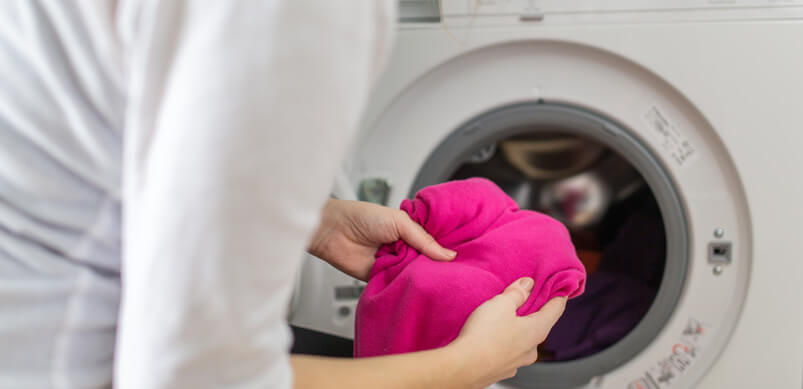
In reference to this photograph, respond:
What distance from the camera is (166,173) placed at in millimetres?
280

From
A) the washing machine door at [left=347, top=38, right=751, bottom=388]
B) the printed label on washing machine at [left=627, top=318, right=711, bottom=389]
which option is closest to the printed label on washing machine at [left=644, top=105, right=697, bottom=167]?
the washing machine door at [left=347, top=38, right=751, bottom=388]

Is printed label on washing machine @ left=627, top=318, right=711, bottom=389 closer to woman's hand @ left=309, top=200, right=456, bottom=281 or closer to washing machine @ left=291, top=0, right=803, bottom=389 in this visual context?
washing machine @ left=291, top=0, right=803, bottom=389

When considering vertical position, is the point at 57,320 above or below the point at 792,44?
below

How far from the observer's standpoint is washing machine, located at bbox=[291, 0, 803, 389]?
0.77 m

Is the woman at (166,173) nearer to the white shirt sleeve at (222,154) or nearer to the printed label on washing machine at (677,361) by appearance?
the white shirt sleeve at (222,154)

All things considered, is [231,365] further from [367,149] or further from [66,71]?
[367,149]

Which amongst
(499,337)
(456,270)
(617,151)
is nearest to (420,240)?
(456,270)

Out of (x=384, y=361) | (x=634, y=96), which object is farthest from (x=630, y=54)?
(x=384, y=361)

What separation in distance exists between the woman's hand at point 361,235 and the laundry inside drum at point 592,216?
340 mm

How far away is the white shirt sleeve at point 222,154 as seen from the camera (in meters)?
0.27

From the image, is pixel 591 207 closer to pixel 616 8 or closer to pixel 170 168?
pixel 616 8

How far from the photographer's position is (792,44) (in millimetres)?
761

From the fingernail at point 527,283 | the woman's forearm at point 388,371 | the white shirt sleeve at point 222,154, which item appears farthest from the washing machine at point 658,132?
the white shirt sleeve at point 222,154

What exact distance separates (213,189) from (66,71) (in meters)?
0.12
